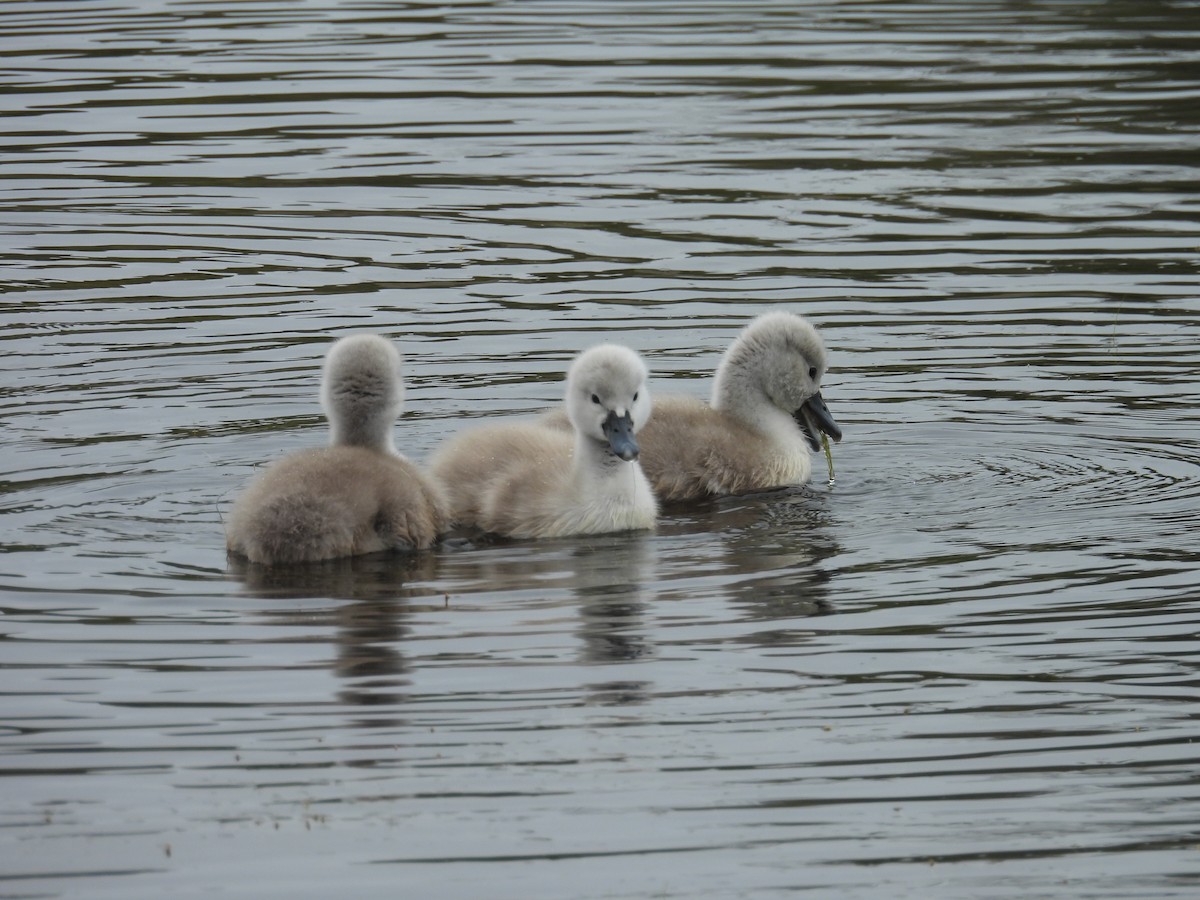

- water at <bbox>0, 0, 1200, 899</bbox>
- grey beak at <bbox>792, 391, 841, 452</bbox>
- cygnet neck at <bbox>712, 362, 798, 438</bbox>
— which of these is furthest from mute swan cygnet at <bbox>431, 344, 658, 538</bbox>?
grey beak at <bbox>792, 391, 841, 452</bbox>

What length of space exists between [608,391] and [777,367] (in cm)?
155

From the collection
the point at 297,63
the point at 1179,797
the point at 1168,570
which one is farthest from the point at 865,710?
the point at 297,63

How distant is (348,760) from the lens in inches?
244

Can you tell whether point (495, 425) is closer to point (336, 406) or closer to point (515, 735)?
point (336, 406)

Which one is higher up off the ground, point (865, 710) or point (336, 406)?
point (336, 406)

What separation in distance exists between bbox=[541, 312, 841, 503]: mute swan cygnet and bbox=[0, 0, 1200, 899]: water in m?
0.23

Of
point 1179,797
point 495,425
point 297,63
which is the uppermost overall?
point 297,63

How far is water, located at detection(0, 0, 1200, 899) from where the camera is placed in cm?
584

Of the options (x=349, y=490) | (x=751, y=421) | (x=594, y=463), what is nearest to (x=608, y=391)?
(x=594, y=463)

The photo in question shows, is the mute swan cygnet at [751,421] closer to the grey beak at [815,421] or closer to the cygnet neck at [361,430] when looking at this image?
the grey beak at [815,421]

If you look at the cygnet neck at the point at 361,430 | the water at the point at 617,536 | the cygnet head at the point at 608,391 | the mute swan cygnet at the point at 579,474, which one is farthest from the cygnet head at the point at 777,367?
the cygnet neck at the point at 361,430

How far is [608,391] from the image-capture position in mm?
9000

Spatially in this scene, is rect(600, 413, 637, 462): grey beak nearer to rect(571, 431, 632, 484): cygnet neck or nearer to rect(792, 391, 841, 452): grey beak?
rect(571, 431, 632, 484): cygnet neck

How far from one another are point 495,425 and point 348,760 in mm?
3755
